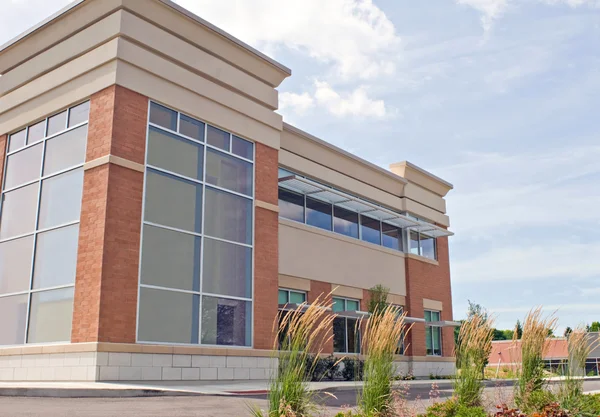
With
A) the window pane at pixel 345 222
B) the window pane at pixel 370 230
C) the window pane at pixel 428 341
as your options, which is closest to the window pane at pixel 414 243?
the window pane at pixel 370 230

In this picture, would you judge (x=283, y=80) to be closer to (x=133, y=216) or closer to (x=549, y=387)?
(x=133, y=216)

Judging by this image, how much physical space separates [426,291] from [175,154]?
666 inches

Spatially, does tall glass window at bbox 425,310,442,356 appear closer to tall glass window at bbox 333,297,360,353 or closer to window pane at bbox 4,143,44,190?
tall glass window at bbox 333,297,360,353

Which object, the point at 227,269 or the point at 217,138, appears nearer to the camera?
the point at 227,269

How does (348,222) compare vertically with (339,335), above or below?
above

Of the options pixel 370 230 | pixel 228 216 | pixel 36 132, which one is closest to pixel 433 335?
pixel 370 230

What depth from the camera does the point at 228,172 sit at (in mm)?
20125

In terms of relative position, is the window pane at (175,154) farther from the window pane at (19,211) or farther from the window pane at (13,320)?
the window pane at (13,320)

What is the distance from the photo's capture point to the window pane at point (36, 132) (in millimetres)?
19125

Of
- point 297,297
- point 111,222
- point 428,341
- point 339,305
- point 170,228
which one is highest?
point 170,228

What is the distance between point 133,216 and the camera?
1688 centimetres

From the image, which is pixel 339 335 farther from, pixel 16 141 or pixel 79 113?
pixel 16 141

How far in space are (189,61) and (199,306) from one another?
24.8 ft

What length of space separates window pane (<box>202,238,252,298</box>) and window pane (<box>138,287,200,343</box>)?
0.85m
